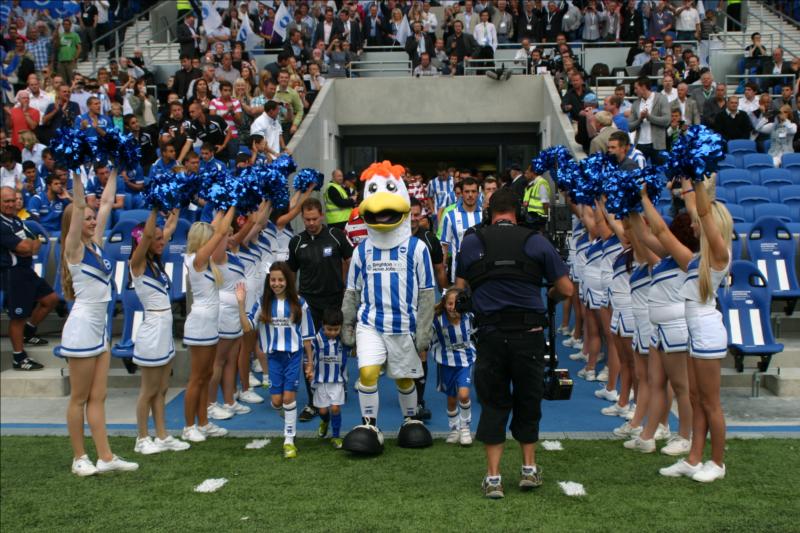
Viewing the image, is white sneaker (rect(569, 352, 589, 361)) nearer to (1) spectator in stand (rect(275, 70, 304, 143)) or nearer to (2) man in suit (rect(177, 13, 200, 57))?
(1) spectator in stand (rect(275, 70, 304, 143))

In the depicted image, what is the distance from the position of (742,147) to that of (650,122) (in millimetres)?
2026

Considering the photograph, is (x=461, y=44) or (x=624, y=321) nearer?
(x=624, y=321)

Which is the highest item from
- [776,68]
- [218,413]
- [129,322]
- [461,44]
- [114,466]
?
[461,44]

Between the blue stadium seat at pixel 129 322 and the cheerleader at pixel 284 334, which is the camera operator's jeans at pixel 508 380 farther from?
the blue stadium seat at pixel 129 322

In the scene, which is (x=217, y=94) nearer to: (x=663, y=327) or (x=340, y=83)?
(x=340, y=83)

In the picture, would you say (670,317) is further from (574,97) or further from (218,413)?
(574,97)

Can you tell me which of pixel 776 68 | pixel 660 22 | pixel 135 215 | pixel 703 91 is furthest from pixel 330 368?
pixel 660 22

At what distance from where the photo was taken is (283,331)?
690cm

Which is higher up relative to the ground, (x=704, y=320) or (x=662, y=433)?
(x=704, y=320)

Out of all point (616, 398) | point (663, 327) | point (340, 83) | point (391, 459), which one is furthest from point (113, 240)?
point (340, 83)

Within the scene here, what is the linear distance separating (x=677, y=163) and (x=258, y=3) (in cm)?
1683

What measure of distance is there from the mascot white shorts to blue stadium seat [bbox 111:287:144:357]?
3.13m

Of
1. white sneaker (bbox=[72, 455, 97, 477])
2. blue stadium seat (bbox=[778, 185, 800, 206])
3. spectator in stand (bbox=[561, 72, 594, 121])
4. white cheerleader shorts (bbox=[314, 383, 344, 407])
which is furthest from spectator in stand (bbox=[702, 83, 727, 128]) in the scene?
white sneaker (bbox=[72, 455, 97, 477])

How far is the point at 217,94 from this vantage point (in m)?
15.2
